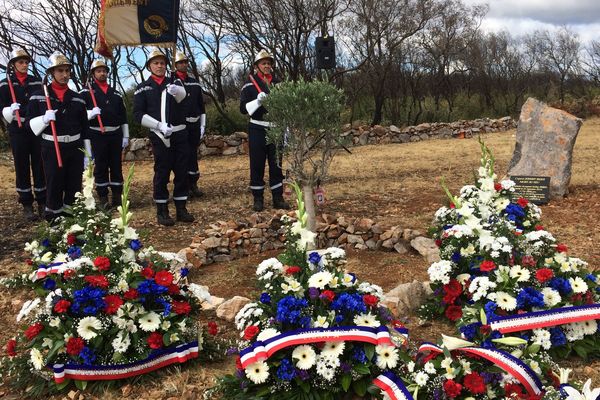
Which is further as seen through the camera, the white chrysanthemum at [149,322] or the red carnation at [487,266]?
the red carnation at [487,266]

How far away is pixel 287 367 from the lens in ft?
7.32

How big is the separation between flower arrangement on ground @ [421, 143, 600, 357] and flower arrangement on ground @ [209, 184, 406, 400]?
472 millimetres

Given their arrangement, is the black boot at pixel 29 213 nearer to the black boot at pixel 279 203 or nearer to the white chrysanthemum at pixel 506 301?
the black boot at pixel 279 203

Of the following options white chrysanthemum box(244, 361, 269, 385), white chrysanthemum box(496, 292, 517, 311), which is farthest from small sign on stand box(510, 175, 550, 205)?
white chrysanthemum box(244, 361, 269, 385)

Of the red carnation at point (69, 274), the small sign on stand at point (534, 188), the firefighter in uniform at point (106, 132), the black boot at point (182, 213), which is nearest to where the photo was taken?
the red carnation at point (69, 274)

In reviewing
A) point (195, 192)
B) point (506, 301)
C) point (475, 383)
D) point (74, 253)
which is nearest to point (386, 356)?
point (475, 383)

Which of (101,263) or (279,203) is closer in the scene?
(101,263)

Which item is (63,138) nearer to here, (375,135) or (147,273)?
(147,273)

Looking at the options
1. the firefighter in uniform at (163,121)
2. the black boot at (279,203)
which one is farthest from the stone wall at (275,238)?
the black boot at (279,203)

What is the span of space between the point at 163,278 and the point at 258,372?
785mm

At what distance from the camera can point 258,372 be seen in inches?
88.2

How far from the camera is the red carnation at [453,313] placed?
3.19m

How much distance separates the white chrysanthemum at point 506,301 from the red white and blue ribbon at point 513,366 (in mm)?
615

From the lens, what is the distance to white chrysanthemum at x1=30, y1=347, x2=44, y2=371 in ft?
8.44
